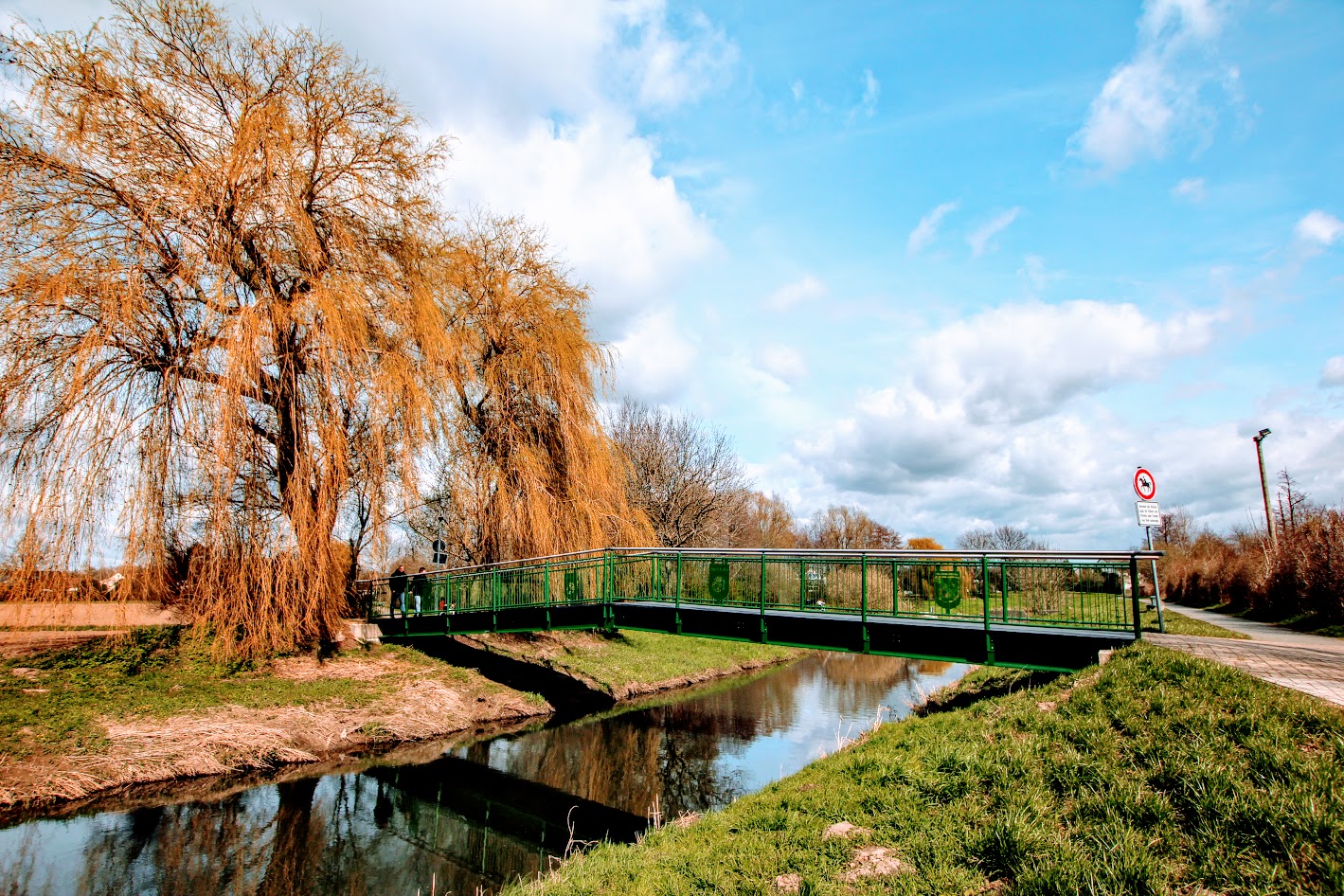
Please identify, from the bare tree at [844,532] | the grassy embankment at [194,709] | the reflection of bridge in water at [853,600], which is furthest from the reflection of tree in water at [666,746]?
the bare tree at [844,532]

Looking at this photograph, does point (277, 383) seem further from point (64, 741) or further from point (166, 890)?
point (166, 890)

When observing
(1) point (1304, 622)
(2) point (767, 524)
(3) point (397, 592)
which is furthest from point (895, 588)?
(2) point (767, 524)

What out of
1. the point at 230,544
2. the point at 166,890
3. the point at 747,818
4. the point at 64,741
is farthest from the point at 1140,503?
the point at 64,741

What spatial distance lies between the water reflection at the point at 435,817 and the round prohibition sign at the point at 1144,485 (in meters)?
6.83

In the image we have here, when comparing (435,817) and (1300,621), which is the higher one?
(1300,621)

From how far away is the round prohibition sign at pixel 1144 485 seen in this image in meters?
12.6

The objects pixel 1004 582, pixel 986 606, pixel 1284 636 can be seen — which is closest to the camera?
pixel 986 606

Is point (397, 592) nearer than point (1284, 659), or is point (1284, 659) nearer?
point (1284, 659)

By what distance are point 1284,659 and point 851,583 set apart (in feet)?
19.5

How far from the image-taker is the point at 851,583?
41.8 feet

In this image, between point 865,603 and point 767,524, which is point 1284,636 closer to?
point 865,603

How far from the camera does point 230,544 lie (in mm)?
13758

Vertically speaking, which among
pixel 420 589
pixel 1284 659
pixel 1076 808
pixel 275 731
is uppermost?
pixel 420 589

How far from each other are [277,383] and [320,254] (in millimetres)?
2906
